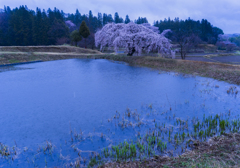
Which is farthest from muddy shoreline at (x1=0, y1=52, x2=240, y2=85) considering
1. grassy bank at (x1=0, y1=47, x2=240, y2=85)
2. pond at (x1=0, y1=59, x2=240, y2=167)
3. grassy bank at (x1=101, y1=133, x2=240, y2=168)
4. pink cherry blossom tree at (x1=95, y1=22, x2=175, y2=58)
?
grassy bank at (x1=101, y1=133, x2=240, y2=168)

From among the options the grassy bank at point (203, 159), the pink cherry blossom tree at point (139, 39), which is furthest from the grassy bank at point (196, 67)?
the grassy bank at point (203, 159)

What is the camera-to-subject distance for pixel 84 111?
707 cm

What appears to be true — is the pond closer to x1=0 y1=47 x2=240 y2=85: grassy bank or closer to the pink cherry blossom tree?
x1=0 y1=47 x2=240 y2=85: grassy bank

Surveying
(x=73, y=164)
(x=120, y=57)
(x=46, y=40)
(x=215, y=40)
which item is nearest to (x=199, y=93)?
(x=73, y=164)

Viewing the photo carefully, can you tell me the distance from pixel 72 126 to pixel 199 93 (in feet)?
24.4

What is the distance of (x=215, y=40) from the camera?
65000 mm

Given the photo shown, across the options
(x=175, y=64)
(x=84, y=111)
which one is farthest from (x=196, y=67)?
(x=84, y=111)

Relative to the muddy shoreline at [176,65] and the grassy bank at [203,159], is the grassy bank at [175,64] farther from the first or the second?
the grassy bank at [203,159]

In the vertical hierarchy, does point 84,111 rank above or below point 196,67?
below

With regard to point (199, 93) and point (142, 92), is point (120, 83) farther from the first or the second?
point (199, 93)

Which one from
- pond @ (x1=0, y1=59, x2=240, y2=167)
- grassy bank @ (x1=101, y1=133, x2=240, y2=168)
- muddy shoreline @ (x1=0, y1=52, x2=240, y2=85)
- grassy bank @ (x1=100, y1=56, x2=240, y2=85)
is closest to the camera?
grassy bank @ (x1=101, y1=133, x2=240, y2=168)

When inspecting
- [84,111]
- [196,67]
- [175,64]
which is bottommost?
[84,111]

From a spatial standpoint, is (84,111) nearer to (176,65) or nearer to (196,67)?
(196,67)

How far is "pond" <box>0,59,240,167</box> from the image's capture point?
15.0 feet
